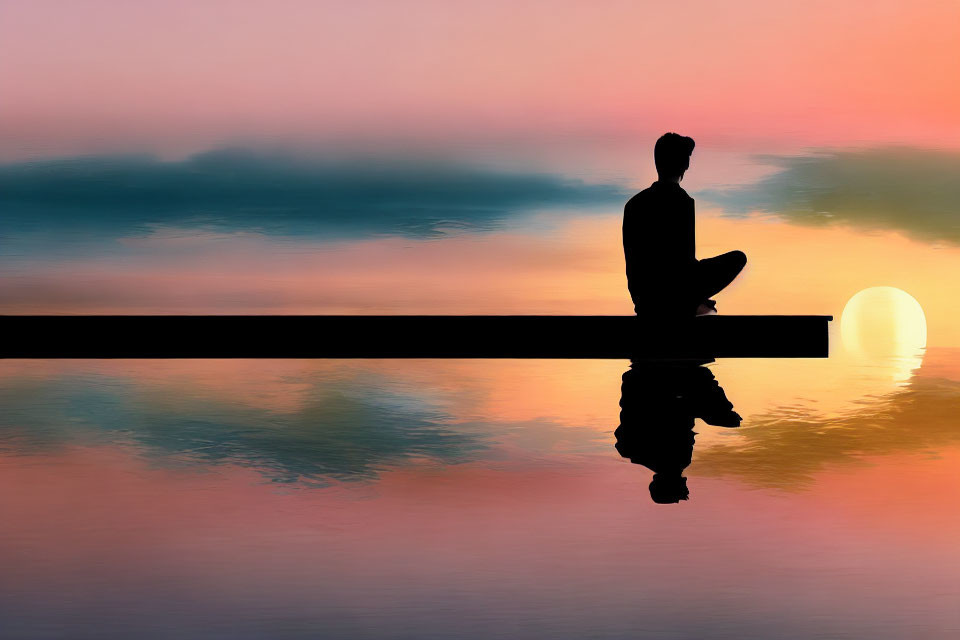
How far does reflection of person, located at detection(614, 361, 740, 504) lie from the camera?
498 cm

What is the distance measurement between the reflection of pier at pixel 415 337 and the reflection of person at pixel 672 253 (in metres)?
0.22

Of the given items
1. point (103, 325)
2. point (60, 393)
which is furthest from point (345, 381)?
point (103, 325)

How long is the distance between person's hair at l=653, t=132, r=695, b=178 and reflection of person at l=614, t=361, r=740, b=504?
101 cm

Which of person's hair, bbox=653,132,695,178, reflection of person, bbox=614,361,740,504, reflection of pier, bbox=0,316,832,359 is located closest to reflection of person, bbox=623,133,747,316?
person's hair, bbox=653,132,695,178

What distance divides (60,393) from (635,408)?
75151 millimetres

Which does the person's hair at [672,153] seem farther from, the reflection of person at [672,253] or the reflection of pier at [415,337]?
the reflection of pier at [415,337]

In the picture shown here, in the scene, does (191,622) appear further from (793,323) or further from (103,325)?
(793,323)

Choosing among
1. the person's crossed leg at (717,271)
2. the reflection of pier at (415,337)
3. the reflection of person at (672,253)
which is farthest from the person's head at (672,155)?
the reflection of pier at (415,337)

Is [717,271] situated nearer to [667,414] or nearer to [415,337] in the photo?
[667,414]

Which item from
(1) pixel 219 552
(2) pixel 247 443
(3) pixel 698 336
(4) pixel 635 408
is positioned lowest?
(2) pixel 247 443

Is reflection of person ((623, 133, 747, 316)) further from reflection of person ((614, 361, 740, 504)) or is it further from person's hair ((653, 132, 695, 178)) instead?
reflection of person ((614, 361, 740, 504))

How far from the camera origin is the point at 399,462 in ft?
147

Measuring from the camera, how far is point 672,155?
5.10 meters

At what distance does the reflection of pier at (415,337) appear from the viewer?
15.4 feet
